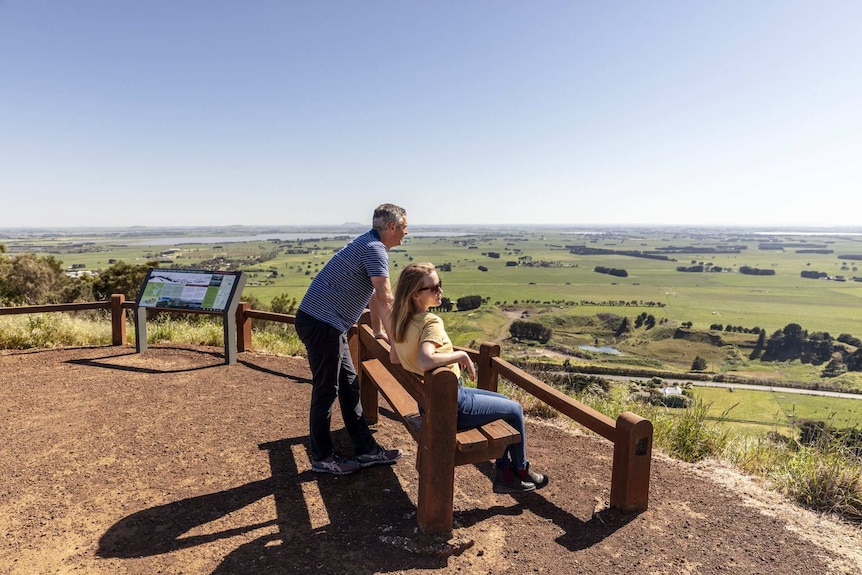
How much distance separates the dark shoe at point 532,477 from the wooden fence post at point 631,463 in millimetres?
463

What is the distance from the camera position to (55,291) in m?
A: 17.5

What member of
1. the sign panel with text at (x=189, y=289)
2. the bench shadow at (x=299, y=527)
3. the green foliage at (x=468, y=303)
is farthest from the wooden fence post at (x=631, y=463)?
the green foliage at (x=468, y=303)

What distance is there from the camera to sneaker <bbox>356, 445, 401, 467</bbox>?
3328 millimetres

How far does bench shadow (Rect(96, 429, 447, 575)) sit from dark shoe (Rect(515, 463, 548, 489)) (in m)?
0.76

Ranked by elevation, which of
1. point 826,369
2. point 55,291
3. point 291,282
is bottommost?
point 826,369

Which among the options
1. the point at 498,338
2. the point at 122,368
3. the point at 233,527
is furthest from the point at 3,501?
the point at 498,338

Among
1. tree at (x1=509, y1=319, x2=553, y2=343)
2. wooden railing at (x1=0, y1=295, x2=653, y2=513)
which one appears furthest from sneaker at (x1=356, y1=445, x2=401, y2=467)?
tree at (x1=509, y1=319, x2=553, y2=343)

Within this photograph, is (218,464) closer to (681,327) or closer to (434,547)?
(434,547)

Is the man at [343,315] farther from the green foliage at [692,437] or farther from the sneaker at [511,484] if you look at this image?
the green foliage at [692,437]

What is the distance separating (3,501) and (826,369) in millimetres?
60201

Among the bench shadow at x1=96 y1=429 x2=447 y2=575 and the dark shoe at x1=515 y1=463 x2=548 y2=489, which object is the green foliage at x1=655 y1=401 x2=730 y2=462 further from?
the bench shadow at x1=96 y1=429 x2=447 y2=575

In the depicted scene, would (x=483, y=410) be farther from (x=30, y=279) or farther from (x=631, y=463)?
(x=30, y=279)

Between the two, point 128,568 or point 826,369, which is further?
point 826,369

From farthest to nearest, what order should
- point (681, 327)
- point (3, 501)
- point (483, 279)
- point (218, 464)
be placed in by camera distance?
point (483, 279) < point (681, 327) < point (218, 464) < point (3, 501)
